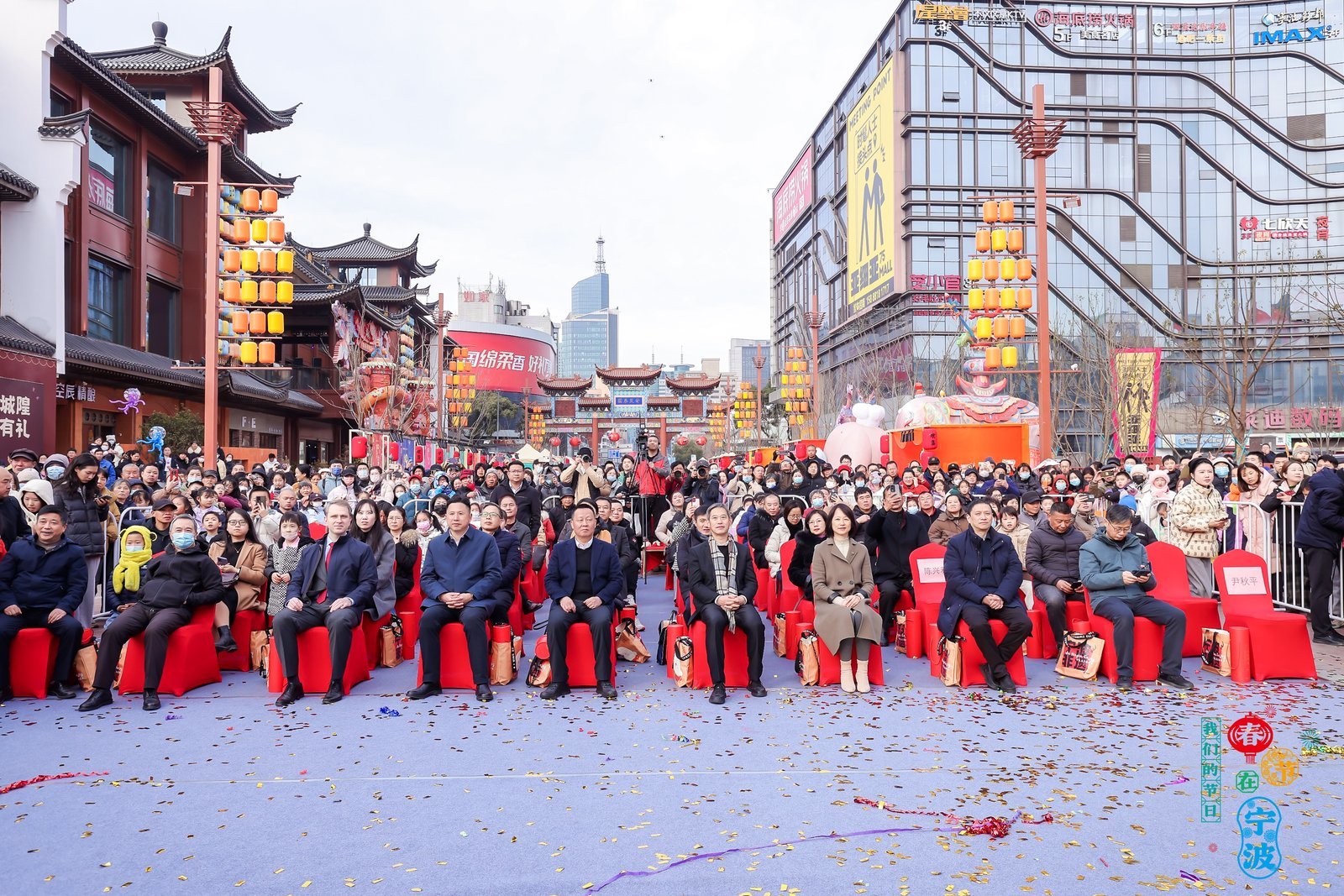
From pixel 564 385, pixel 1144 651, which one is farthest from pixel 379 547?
Result: pixel 564 385

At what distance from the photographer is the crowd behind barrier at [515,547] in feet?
19.1

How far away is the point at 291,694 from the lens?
5.58 meters

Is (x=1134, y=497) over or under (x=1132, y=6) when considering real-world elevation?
under

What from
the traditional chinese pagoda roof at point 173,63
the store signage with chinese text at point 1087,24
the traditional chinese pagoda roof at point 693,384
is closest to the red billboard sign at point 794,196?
the traditional chinese pagoda roof at point 693,384

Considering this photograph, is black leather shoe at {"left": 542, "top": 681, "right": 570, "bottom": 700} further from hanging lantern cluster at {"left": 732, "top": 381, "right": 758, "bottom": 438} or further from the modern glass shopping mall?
the modern glass shopping mall

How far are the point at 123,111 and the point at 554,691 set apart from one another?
21.5 m

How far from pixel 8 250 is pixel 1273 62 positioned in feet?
171

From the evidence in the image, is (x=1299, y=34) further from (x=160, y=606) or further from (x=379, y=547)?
(x=160, y=606)

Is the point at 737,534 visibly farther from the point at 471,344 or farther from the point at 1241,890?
the point at 471,344

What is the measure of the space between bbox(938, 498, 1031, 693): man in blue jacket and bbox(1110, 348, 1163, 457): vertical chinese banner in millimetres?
7767

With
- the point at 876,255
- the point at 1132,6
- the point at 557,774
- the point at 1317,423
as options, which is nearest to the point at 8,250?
the point at 557,774

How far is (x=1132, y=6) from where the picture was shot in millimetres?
42125

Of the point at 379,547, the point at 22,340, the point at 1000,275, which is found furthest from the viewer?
the point at 1000,275

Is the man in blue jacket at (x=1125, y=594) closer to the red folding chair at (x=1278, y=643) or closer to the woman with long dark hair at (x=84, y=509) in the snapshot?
the red folding chair at (x=1278, y=643)
